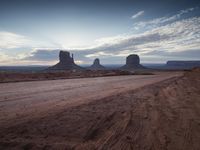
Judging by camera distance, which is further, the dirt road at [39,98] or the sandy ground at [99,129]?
the dirt road at [39,98]

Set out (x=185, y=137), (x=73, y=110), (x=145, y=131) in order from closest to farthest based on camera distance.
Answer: (x=185, y=137) < (x=145, y=131) < (x=73, y=110)

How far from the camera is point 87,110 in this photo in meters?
5.65

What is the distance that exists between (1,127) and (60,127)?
63.9 inches

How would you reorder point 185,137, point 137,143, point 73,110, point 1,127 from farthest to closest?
point 73,110
point 1,127
point 185,137
point 137,143

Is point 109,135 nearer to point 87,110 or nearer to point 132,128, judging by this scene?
point 132,128

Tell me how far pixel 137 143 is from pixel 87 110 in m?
2.83

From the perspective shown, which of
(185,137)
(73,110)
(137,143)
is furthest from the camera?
(73,110)

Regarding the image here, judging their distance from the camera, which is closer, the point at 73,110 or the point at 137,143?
the point at 137,143

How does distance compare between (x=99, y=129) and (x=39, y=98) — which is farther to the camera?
(x=39, y=98)

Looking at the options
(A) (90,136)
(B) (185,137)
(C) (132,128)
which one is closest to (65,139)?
(A) (90,136)

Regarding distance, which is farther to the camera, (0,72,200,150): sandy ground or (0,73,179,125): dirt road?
(0,73,179,125): dirt road

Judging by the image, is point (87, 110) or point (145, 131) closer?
point (145, 131)

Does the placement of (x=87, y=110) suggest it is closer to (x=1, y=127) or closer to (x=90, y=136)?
(x=90, y=136)

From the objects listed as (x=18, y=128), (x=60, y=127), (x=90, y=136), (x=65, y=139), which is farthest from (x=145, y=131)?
(x=18, y=128)
